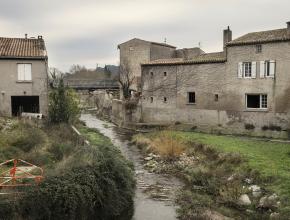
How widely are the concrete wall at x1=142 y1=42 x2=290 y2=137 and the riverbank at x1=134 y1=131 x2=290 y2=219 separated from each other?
4.00 metres

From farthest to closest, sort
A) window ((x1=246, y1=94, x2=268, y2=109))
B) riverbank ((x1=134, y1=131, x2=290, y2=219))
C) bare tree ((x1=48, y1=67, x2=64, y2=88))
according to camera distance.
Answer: bare tree ((x1=48, y1=67, x2=64, y2=88)) < window ((x1=246, y1=94, x2=268, y2=109)) < riverbank ((x1=134, y1=131, x2=290, y2=219))

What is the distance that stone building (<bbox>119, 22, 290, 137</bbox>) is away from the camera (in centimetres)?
2964

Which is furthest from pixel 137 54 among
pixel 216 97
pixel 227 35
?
pixel 216 97

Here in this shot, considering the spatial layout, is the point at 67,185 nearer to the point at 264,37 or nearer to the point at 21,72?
the point at 21,72

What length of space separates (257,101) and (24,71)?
17.6 metres

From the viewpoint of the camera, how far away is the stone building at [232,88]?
29.6 metres

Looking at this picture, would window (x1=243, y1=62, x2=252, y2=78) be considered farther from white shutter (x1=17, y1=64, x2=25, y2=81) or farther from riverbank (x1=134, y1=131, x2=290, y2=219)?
white shutter (x1=17, y1=64, x2=25, y2=81)

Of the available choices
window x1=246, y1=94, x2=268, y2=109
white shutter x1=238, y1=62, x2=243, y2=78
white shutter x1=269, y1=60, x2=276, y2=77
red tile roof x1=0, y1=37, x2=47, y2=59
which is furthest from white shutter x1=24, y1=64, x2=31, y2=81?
white shutter x1=269, y1=60, x2=276, y2=77

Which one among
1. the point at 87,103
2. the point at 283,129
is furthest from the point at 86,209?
the point at 87,103

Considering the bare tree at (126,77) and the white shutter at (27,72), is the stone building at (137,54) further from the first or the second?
the white shutter at (27,72)

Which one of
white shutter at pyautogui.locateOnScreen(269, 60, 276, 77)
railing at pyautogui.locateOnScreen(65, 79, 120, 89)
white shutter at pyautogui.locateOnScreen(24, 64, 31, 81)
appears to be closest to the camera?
white shutter at pyautogui.locateOnScreen(24, 64, 31, 81)

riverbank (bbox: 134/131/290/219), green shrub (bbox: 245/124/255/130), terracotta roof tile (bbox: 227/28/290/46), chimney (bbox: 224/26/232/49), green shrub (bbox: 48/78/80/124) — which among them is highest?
chimney (bbox: 224/26/232/49)

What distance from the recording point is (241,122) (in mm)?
31938

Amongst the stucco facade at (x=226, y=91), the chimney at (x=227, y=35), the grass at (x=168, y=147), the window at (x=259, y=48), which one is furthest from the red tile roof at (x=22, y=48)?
the chimney at (x=227, y=35)
